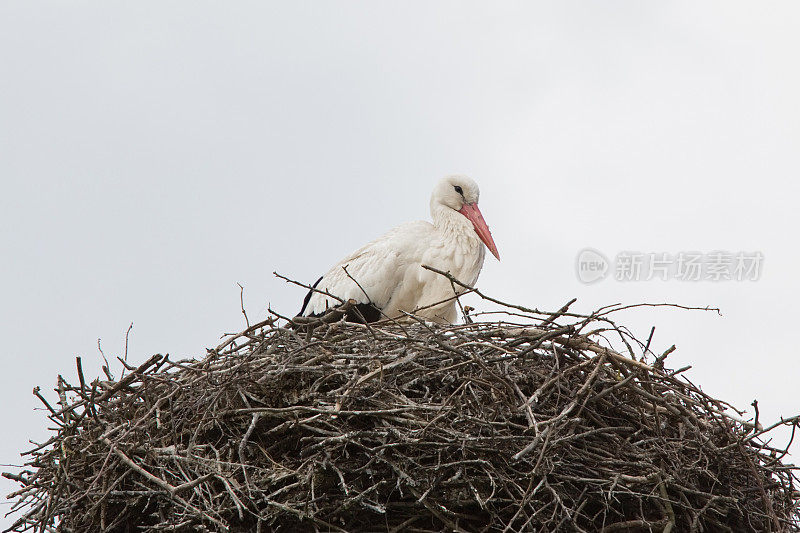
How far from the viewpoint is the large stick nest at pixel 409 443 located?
261 centimetres

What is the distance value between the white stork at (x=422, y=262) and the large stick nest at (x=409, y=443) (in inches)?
45.5

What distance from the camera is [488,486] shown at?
2.63 m

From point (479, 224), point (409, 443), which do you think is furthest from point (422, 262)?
point (409, 443)

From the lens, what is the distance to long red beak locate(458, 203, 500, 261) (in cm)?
454

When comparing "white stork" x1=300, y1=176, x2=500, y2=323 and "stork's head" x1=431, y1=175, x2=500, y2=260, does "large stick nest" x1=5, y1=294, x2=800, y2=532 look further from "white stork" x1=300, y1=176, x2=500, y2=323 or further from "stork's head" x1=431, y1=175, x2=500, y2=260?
"stork's head" x1=431, y1=175, x2=500, y2=260

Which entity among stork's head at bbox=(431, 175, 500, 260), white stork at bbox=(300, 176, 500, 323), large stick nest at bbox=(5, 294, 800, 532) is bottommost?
large stick nest at bbox=(5, 294, 800, 532)

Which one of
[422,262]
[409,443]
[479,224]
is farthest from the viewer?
[479,224]

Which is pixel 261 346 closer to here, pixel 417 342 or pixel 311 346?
pixel 311 346

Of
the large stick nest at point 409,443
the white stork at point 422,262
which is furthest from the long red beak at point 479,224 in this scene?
the large stick nest at point 409,443

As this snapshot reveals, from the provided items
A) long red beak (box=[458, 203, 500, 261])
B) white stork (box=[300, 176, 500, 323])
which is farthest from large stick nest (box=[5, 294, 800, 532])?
long red beak (box=[458, 203, 500, 261])

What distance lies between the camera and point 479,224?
15.0 ft

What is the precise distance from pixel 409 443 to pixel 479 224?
215 cm

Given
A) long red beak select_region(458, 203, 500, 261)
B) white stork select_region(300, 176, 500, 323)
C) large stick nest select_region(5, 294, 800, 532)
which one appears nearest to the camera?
large stick nest select_region(5, 294, 800, 532)

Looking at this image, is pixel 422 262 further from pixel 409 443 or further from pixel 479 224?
pixel 409 443
